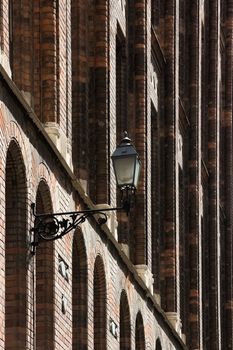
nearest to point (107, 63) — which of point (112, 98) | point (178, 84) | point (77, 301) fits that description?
point (112, 98)

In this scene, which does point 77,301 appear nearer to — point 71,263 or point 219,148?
point 71,263

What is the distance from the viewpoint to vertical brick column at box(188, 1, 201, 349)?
140ft

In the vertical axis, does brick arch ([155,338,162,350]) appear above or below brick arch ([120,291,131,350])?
above

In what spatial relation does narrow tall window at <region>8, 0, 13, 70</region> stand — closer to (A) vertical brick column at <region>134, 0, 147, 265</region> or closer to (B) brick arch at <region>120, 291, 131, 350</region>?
(B) brick arch at <region>120, 291, 131, 350</region>

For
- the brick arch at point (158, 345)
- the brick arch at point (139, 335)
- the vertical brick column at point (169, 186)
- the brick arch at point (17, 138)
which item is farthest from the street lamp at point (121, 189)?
the vertical brick column at point (169, 186)

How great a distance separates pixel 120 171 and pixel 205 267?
2576 centimetres

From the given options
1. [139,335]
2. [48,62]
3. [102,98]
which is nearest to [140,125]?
[139,335]

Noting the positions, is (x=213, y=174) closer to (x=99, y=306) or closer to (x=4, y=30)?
(x=99, y=306)

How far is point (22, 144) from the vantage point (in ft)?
74.5

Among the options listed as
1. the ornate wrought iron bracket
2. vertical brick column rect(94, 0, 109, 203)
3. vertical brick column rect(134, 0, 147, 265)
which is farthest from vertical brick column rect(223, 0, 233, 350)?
the ornate wrought iron bracket

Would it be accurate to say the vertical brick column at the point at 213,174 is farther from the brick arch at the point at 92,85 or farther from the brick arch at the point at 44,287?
the brick arch at the point at 44,287

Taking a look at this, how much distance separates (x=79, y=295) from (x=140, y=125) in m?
7.54

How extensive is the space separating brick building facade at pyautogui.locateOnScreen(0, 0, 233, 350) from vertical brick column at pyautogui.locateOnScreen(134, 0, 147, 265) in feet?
0.09

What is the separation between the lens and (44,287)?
24.2 meters
